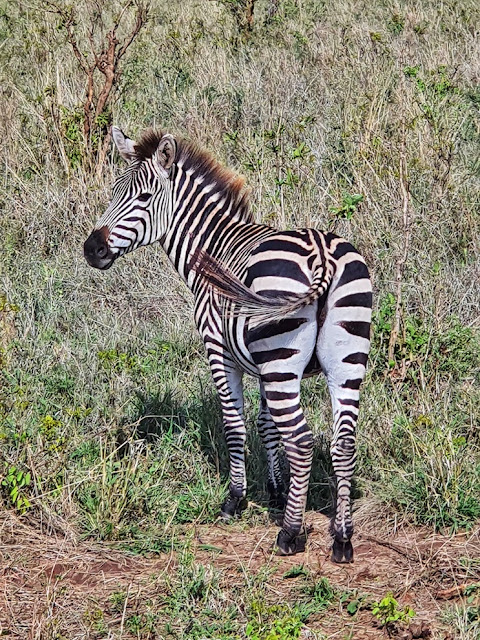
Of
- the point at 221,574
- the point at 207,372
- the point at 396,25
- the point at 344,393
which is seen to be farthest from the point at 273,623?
the point at 396,25

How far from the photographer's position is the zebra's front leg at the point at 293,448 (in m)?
4.06

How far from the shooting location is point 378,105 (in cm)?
787

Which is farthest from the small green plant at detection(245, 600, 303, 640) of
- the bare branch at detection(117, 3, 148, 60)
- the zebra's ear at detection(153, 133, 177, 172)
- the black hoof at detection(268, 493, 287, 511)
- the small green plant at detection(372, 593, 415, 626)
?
the bare branch at detection(117, 3, 148, 60)

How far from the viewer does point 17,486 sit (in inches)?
171

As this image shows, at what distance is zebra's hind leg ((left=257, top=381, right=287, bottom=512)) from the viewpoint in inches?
188

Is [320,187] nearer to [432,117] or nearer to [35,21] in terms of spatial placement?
[432,117]

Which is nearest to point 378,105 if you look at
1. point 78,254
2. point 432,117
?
point 432,117

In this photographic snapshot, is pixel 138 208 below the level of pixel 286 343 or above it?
above

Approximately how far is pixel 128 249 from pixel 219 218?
518mm

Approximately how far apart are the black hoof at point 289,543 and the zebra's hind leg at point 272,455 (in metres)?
0.46

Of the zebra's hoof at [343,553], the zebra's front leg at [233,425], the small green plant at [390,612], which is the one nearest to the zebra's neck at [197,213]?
the zebra's front leg at [233,425]

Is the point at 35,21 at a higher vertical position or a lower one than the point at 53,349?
higher

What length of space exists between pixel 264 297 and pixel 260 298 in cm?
6

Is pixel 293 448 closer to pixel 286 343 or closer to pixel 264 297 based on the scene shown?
pixel 286 343
